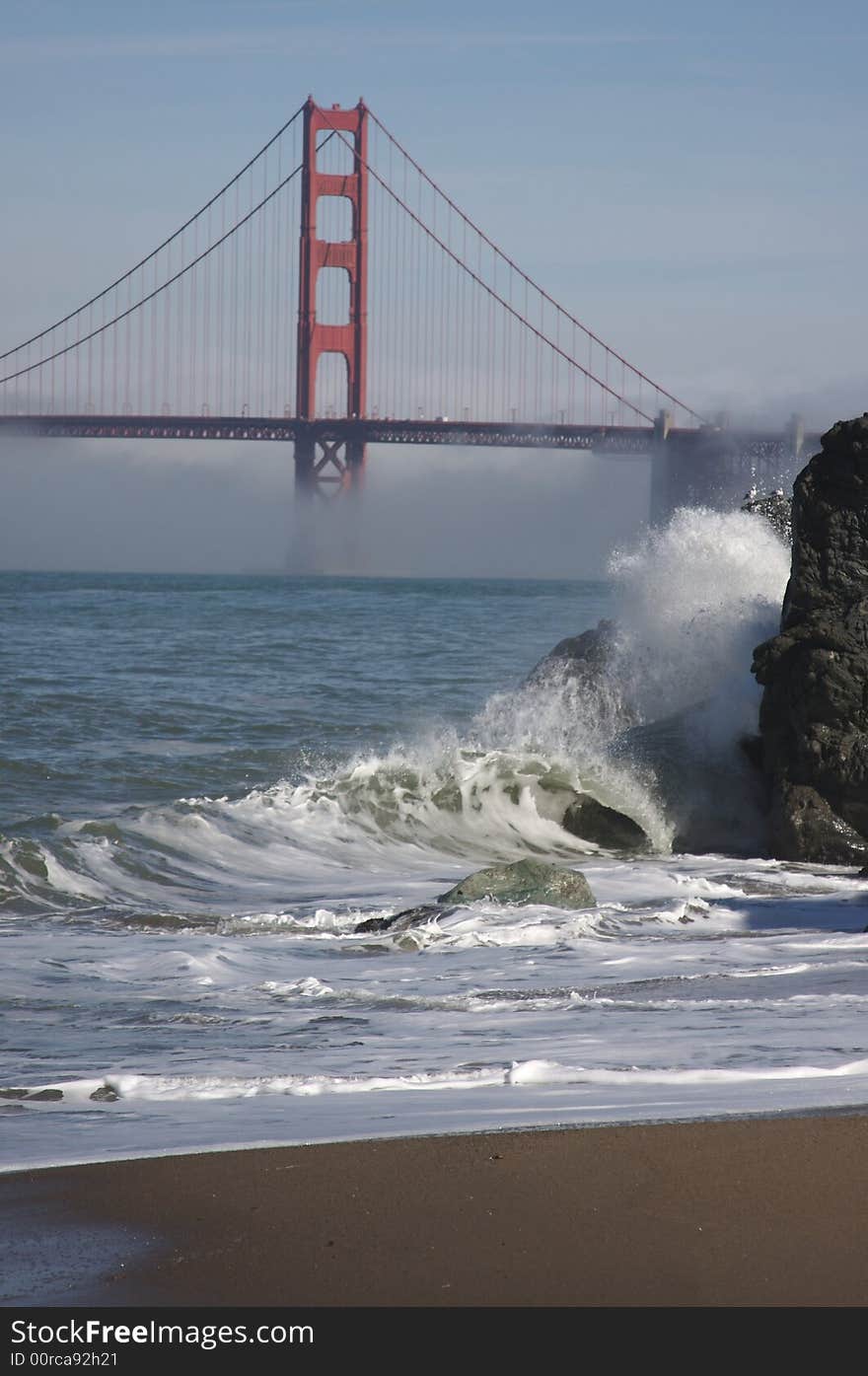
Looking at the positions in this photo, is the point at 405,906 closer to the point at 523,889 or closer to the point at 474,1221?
the point at 523,889

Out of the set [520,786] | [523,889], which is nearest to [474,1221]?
[523,889]

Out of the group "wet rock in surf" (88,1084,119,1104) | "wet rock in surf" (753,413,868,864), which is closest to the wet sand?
"wet rock in surf" (88,1084,119,1104)

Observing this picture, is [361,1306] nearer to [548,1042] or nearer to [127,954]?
[548,1042]

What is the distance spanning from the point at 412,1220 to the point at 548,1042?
1224mm

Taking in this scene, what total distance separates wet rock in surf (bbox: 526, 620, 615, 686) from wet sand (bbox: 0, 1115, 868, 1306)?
23.5ft

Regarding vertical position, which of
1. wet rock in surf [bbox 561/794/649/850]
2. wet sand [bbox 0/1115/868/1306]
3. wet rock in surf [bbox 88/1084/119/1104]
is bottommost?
wet rock in surf [bbox 561/794/649/850]

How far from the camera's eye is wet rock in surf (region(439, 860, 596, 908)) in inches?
206

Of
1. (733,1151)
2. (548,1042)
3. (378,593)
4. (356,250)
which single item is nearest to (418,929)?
(548,1042)

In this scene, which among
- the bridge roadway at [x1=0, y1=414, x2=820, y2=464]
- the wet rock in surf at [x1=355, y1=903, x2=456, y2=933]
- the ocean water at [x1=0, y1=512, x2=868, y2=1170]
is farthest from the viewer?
the bridge roadway at [x1=0, y1=414, x2=820, y2=464]

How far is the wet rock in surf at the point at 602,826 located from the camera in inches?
285

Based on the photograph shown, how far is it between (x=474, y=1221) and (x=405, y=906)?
356 cm

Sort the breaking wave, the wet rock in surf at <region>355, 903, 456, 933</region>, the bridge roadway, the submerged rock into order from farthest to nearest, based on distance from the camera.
→ the bridge roadway < the breaking wave < the submerged rock < the wet rock in surf at <region>355, 903, 456, 933</region>

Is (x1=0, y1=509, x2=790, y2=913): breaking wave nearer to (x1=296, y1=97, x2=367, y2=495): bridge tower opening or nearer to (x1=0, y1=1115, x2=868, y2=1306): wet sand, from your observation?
(x1=0, y1=1115, x2=868, y2=1306): wet sand

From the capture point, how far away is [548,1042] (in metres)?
3.27
